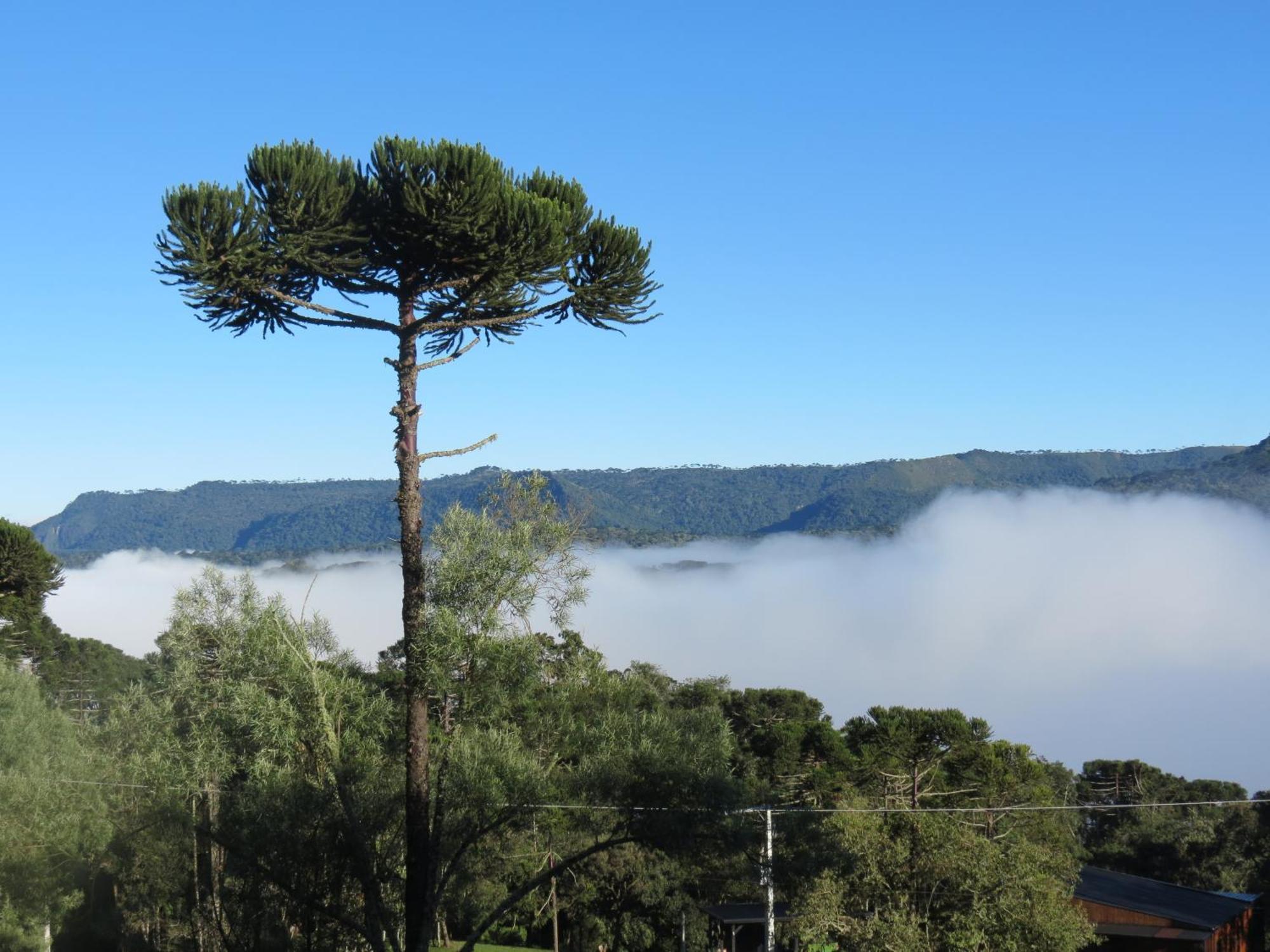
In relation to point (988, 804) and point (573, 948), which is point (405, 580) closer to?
point (988, 804)

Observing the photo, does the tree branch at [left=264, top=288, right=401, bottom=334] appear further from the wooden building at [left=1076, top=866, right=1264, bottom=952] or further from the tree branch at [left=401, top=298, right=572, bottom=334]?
the wooden building at [left=1076, top=866, right=1264, bottom=952]

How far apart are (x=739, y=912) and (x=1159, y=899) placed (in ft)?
42.7

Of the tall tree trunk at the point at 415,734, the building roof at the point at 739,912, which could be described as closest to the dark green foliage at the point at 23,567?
the building roof at the point at 739,912

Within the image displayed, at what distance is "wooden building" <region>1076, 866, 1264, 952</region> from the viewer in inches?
1502

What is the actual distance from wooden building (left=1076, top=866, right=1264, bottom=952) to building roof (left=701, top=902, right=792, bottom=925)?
9.36m

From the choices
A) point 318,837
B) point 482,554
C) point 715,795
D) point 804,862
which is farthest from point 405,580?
point 804,862

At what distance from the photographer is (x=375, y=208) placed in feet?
58.8

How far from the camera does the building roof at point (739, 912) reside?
40625 mm

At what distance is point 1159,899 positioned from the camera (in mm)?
40812

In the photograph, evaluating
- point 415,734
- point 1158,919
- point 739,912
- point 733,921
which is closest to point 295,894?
point 415,734

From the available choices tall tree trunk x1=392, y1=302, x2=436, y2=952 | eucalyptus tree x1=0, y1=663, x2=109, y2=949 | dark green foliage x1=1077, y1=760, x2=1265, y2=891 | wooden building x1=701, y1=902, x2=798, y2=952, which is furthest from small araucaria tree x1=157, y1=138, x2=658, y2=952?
dark green foliage x1=1077, y1=760, x2=1265, y2=891

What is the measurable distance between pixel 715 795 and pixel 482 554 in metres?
4.30

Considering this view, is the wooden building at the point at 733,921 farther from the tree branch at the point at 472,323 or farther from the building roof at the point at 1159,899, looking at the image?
the tree branch at the point at 472,323

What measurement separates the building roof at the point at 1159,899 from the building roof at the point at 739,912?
9438 millimetres
